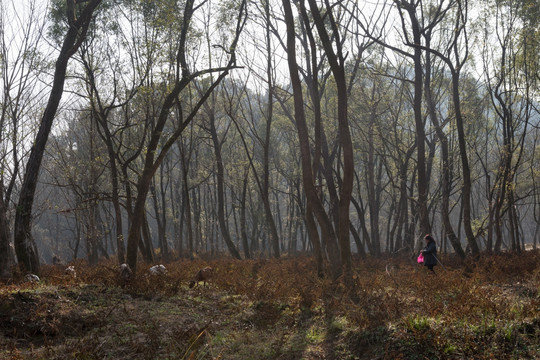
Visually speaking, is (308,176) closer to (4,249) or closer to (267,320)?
(267,320)

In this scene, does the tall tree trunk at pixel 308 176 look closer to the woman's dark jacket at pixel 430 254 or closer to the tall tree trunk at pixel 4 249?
the woman's dark jacket at pixel 430 254

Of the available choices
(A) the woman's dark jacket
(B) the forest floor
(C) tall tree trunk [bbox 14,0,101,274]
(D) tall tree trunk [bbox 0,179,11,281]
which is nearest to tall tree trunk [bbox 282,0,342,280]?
(B) the forest floor

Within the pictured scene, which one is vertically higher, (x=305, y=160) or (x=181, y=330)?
(x=305, y=160)

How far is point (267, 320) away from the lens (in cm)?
795

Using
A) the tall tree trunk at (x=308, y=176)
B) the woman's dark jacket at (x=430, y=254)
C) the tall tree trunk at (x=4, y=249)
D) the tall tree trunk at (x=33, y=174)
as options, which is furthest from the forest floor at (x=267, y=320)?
the woman's dark jacket at (x=430, y=254)

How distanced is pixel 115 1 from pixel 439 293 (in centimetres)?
1412

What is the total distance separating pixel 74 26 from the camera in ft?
32.7

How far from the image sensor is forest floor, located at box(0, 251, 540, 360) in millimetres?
5164

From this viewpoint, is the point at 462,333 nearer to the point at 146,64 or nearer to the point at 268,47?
the point at 146,64

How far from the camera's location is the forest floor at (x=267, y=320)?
5164 mm

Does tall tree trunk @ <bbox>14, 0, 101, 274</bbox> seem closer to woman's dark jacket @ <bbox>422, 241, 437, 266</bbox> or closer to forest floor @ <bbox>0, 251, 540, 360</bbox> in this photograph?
forest floor @ <bbox>0, 251, 540, 360</bbox>

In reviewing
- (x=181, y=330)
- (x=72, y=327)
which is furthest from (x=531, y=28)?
(x=72, y=327)

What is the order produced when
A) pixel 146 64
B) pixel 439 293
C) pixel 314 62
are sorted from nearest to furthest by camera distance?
pixel 439 293 → pixel 314 62 → pixel 146 64

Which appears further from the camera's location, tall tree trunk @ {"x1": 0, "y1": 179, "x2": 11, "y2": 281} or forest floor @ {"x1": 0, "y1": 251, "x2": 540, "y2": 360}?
tall tree trunk @ {"x1": 0, "y1": 179, "x2": 11, "y2": 281}
